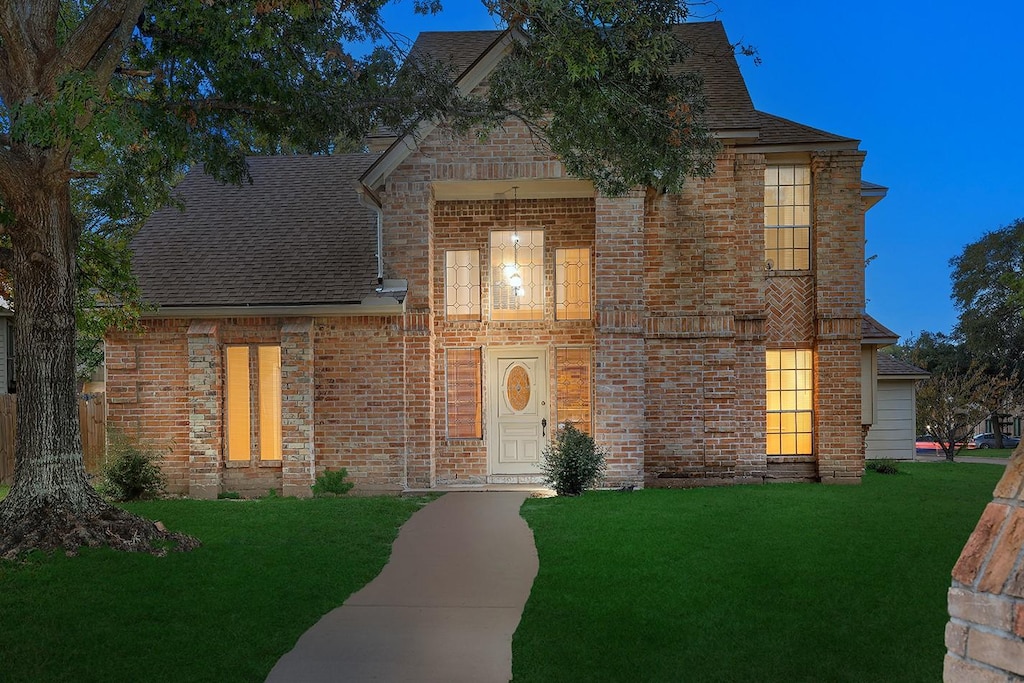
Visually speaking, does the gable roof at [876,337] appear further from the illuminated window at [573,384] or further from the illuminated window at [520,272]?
the illuminated window at [520,272]

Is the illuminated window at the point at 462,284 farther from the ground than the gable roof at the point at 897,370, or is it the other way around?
the illuminated window at the point at 462,284

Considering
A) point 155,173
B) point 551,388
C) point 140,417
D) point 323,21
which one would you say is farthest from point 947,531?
point 140,417

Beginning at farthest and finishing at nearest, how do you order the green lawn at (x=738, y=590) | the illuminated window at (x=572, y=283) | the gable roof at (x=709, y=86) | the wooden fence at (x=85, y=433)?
1. the wooden fence at (x=85, y=433)
2. the illuminated window at (x=572, y=283)
3. the gable roof at (x=709, y=86)
4. the green lawn at (x=738, y=590)

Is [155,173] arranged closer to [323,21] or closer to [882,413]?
[323,21]

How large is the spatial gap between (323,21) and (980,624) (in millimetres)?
9740

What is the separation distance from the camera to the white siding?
22.2 m

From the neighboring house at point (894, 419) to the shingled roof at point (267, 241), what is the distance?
1556 cm

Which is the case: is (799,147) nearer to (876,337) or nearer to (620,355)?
(876,337)

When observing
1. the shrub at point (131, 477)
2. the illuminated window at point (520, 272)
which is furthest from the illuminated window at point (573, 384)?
the shrub at point (131, 477)

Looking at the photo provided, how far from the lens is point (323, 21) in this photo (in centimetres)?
983

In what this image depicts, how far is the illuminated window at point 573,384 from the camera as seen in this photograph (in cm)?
1445

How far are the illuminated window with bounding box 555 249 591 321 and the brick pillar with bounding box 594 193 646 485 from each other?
1182 millimetres

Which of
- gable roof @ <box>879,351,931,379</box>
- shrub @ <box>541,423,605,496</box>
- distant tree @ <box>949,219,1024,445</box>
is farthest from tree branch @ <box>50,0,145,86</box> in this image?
distant tree @ <box>949,219,1024,445</box>

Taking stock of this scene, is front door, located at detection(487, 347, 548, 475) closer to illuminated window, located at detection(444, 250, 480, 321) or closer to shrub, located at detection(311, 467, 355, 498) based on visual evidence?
illuminated window, located at detection(444, 250, 480, 321)
